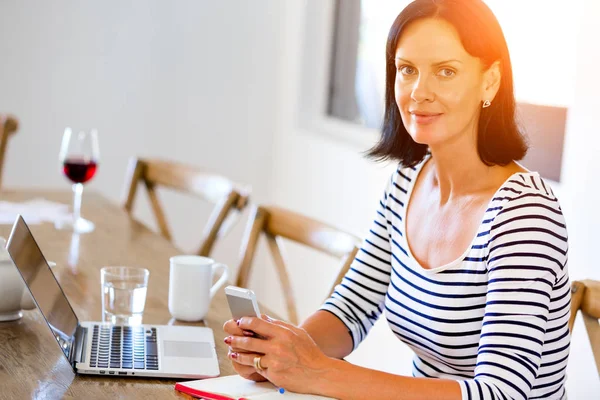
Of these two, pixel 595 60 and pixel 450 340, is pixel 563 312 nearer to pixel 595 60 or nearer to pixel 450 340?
pixel 450 340

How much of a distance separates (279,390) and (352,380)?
9cm

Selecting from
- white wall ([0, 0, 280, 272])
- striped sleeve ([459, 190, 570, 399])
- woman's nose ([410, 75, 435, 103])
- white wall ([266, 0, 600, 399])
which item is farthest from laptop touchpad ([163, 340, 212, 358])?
white wall ([0, 0, 280, 272])

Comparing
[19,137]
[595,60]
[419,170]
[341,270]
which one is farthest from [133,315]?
[19,137]

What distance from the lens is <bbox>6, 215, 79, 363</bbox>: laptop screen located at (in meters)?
1.12

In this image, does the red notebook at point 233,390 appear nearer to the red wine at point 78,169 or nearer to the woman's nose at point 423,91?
the woman's nose at point 423,91

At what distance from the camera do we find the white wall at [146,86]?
10.6 ft

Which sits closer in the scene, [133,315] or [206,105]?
[133,315]

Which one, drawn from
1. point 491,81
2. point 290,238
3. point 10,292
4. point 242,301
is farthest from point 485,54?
point 10,292

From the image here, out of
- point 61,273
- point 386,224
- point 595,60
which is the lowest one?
point 61,273

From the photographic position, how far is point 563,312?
1.30 m

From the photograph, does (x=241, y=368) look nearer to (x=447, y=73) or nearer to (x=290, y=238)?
(x=447, y=73)

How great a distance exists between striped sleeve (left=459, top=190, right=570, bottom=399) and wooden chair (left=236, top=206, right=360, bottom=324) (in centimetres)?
42

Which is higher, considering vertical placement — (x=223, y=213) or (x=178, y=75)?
(x=178, y=75)

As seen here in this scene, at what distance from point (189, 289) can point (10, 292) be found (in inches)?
10.8
